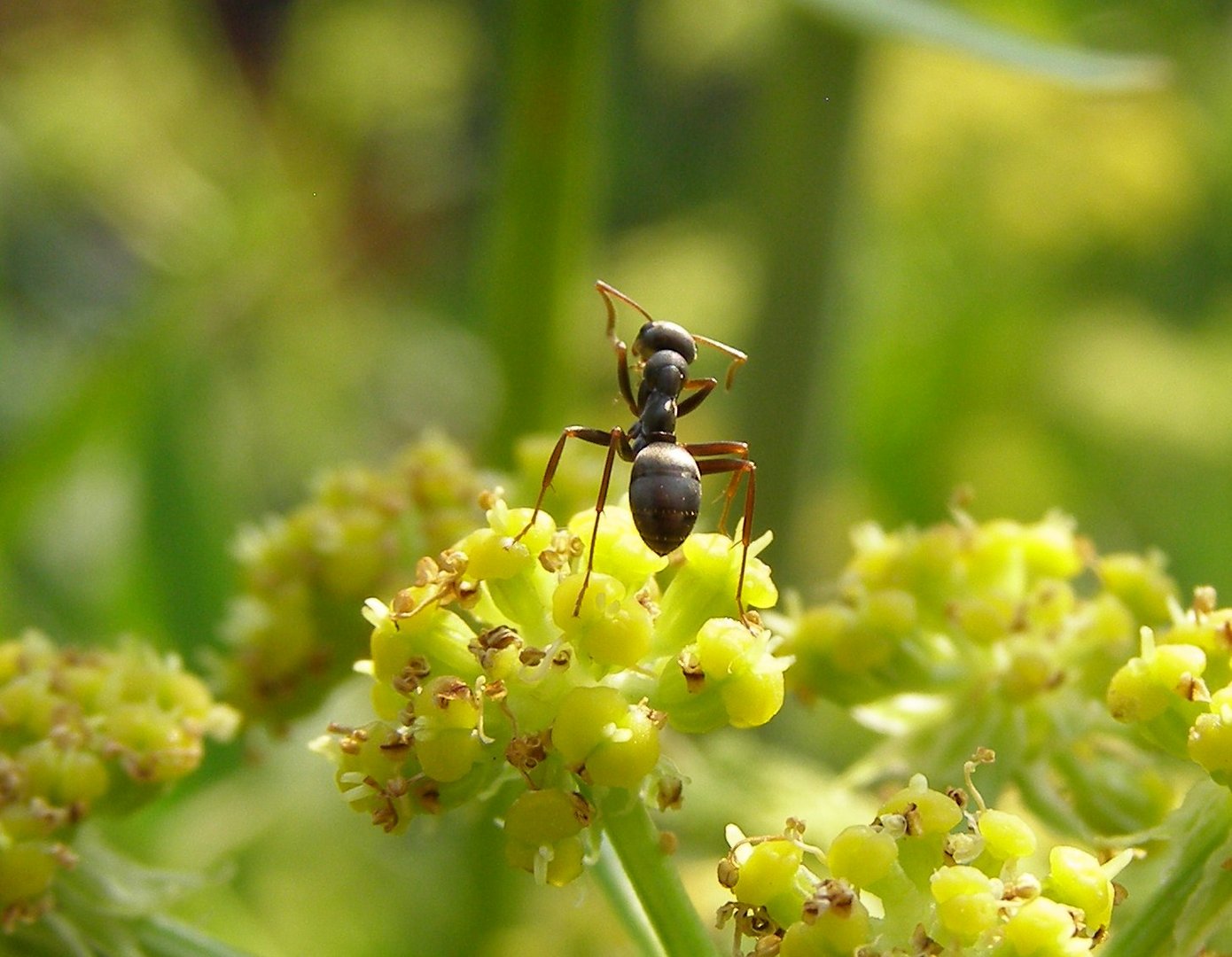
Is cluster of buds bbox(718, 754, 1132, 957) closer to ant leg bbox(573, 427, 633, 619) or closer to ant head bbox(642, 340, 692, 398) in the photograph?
ant leg bbox(573, 427, 633, 619)

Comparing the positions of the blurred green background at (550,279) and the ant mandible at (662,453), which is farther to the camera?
the blurred green background at (550,279)

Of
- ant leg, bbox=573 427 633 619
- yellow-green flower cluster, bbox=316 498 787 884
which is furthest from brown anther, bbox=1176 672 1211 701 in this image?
ant leg, bbox=573 427 633 619

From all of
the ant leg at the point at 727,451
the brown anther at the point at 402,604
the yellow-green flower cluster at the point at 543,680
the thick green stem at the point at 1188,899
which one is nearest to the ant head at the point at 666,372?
the ant leg at the point at 727,451

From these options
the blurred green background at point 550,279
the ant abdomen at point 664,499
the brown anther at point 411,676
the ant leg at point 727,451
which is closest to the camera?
the brown anther at point 411,676

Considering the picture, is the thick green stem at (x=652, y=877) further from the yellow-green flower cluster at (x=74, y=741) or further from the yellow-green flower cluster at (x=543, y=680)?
the yellow-green flower cluster at (x=74, y=741)

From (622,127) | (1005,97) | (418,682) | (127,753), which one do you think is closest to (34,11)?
(622,127)

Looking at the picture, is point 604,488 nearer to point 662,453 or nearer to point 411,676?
point 662,453

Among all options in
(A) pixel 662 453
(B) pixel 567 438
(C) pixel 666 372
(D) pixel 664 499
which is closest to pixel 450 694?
(D) pixel 664 499
